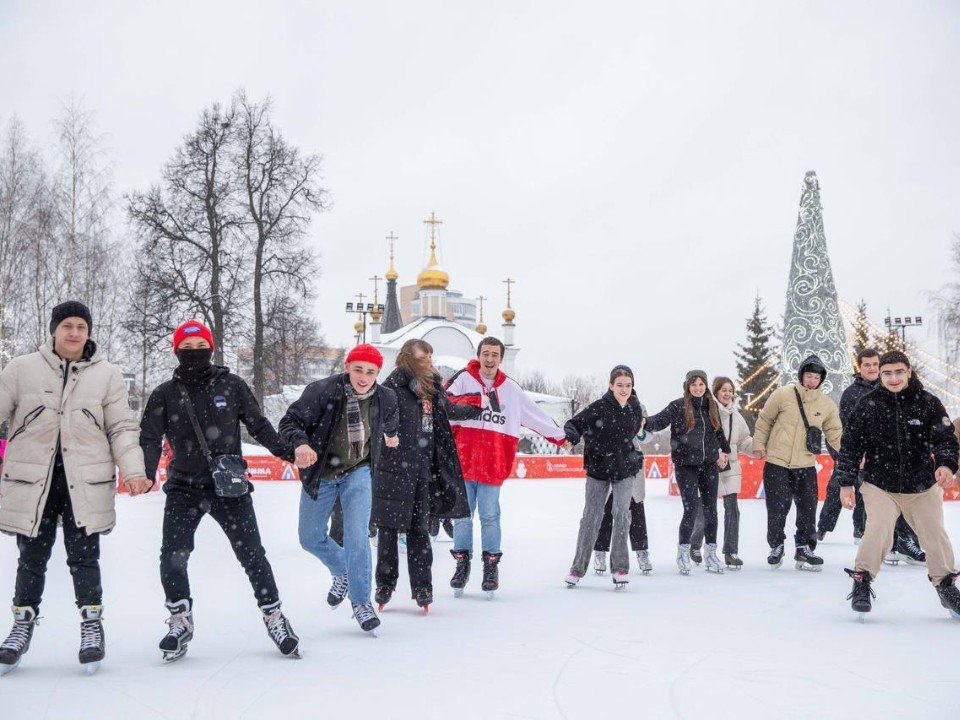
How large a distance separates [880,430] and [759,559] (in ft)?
10.4

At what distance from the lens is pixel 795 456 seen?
797 cm

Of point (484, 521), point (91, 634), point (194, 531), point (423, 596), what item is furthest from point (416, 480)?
point (91, 634)

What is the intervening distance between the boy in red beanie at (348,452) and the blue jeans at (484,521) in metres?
1.39

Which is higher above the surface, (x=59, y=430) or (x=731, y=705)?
(x=59, y=430)

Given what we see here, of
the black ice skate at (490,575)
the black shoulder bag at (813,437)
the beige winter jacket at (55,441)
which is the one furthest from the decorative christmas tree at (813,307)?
the beige winter jacket at (55,441)

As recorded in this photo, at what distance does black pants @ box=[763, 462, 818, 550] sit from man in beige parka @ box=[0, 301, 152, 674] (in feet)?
17.9


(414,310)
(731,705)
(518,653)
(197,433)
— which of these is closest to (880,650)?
(731,705)

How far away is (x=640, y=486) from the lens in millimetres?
8102

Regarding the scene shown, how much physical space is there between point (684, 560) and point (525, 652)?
10.8 ft

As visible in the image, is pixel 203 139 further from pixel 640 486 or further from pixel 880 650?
pixel 880 650

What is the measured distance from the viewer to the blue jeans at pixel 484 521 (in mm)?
6566

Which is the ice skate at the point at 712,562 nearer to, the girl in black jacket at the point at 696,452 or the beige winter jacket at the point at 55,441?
the girl in black jacket at the point at 696,452

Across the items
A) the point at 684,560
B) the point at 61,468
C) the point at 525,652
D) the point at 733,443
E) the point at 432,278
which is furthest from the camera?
the point at 432,278

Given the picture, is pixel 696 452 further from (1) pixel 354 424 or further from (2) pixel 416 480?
(1) pixel 354 424
